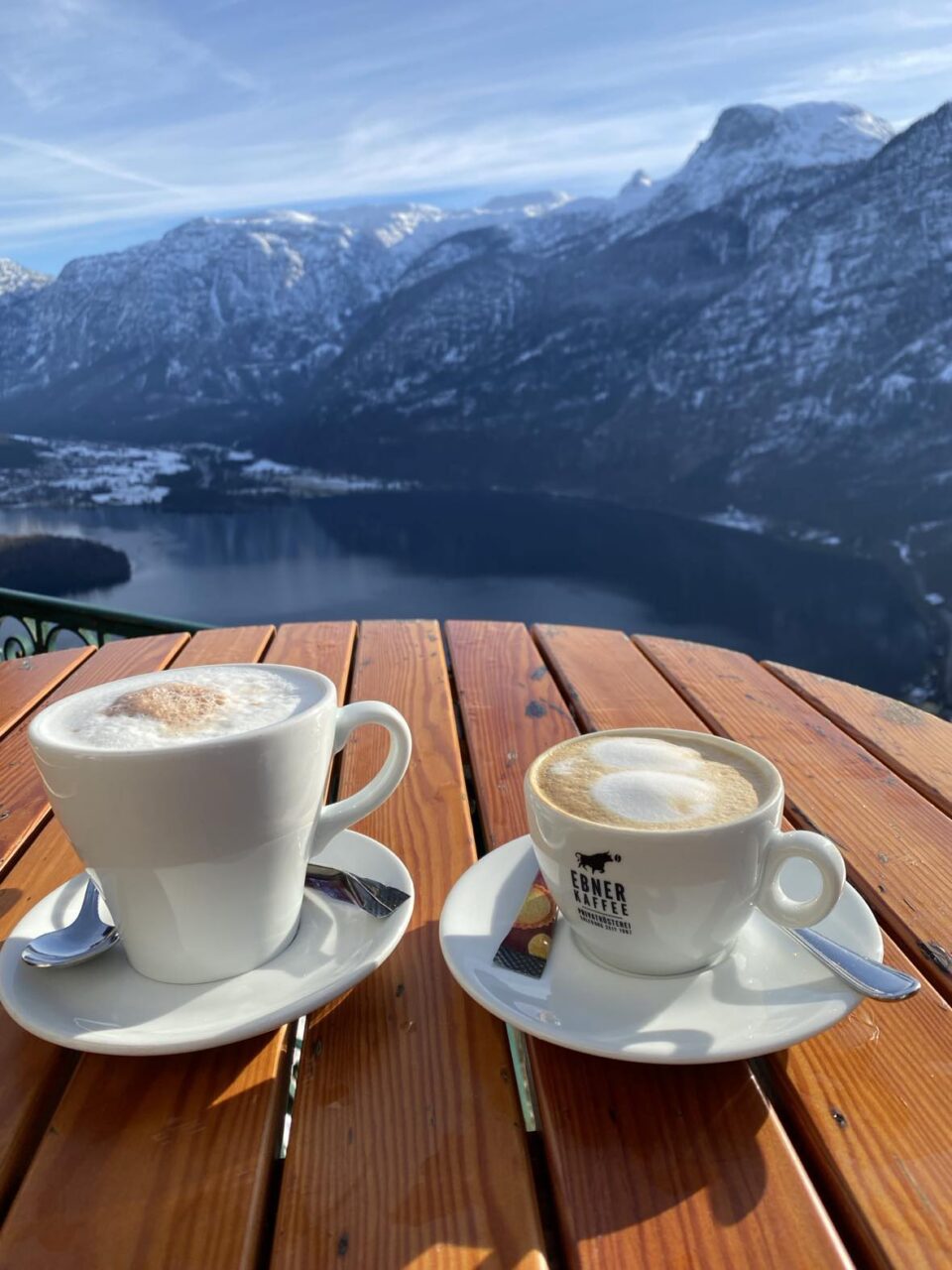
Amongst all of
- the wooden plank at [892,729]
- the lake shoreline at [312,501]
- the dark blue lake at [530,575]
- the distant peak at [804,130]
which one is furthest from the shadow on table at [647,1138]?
the distant peak at [804,130]

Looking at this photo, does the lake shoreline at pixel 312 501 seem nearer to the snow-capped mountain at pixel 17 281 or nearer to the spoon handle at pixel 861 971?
the snow-capped mountain at pixel 17 281

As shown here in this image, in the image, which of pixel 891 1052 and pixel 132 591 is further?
pixel 132 591

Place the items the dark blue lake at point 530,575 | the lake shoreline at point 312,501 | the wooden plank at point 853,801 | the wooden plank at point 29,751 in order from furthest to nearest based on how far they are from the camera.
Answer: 1. the dark blue lake at point 530,575
2. the lake shoreline at point 312,501
3. the wooden plank at point 29,751
4. the wooden plank at point 853,801

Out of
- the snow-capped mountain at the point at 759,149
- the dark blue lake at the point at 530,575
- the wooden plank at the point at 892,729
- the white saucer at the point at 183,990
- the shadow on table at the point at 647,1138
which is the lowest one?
the dark blue lake at the point at 530,575

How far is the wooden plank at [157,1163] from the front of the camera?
365mm

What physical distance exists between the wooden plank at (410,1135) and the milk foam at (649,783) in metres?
0.15

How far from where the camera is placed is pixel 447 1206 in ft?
1.24

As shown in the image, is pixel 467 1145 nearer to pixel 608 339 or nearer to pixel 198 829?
pixel 198 829

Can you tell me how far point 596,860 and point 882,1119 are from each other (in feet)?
0.62

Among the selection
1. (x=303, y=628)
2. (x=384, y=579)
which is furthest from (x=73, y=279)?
(x=303, y=628)

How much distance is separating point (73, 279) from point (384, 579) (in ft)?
130

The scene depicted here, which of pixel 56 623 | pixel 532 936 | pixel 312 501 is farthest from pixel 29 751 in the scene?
pixel 312 501

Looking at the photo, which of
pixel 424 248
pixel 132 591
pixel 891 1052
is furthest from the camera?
pixel 424 248

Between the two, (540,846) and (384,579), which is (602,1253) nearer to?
(540,846)
